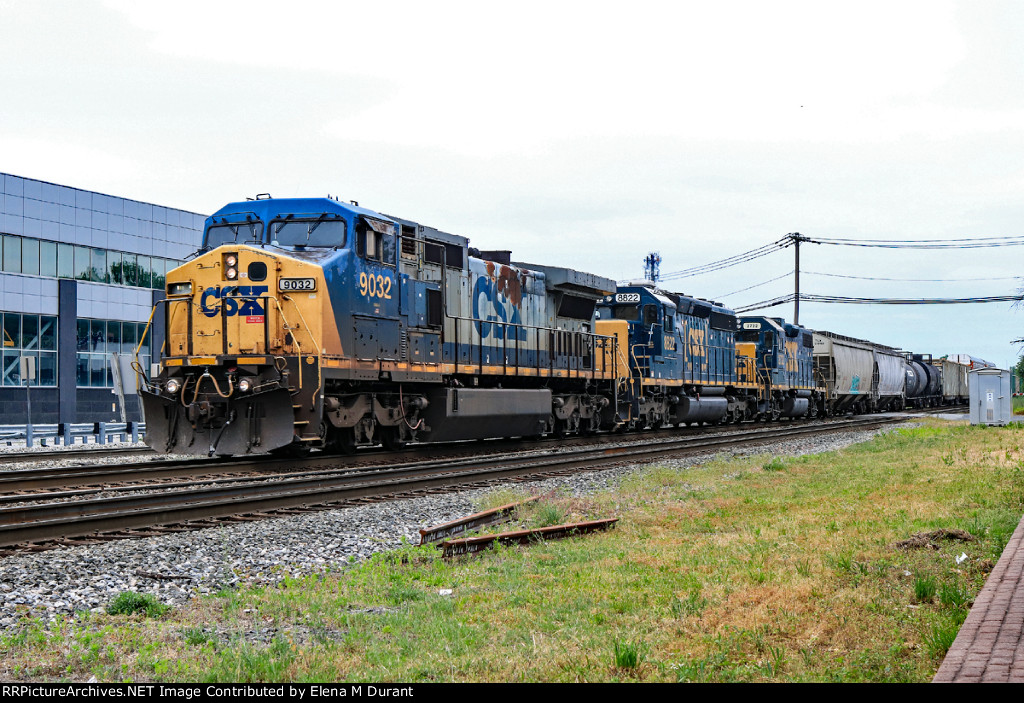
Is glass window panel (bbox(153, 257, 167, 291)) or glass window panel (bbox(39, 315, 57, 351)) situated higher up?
glass window panel (bbox(153, 257, 167, 291))

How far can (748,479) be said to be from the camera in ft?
45.2

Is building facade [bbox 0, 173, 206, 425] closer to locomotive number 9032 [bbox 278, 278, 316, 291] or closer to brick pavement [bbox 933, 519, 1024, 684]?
locomotive number 9032 [bbox 278, 278, 316, 291]

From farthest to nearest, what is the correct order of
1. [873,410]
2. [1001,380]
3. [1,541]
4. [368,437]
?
[873,410], [1001,380], [368,437], [1,541]

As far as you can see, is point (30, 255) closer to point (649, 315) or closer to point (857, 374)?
point (649, 315)

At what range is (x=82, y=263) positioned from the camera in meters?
38.2

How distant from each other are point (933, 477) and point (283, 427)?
8.93 metres

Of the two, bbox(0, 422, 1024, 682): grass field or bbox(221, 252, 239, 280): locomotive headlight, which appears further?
bbox(221, 252, 239, 280): locomotive headlight

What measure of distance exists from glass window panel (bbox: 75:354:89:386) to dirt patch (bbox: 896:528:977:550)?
120 feet

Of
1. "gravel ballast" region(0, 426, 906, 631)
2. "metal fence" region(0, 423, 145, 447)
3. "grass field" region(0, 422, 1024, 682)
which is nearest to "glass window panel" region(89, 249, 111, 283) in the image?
"metal fence" region(0, 423, 145, 447)

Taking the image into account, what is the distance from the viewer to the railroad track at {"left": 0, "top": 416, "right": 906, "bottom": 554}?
8438 mm

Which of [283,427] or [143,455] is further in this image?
[143,455]

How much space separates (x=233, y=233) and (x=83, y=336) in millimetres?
27099
